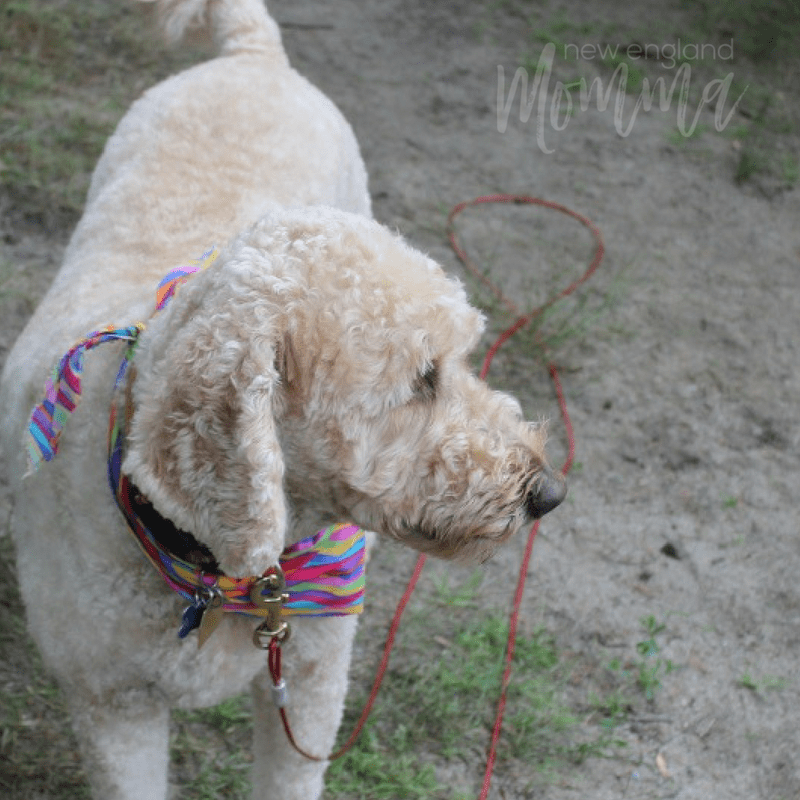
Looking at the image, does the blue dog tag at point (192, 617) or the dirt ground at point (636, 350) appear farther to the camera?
the dirt ground at point (636, 350)

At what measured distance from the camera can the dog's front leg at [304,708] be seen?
221 centimetres

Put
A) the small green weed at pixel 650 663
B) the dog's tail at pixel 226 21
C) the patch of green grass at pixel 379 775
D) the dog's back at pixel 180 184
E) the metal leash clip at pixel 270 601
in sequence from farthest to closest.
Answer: the dog's tail at pixel 226 21, the small green weed at pixel 650 663, the patch of green grass at pixel 379 775, the dog's back at pixel 180 184, the metal leash clip at pixel 270 601

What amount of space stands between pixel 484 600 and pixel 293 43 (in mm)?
3593

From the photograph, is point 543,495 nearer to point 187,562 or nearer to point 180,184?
point 187,562

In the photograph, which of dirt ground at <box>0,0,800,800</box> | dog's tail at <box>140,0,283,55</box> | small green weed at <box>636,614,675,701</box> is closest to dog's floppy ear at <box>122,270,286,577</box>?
dirt ground at <box>0,0,800,800</box>

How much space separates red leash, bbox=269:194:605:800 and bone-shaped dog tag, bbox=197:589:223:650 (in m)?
0.14

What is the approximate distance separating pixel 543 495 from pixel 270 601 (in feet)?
1.65

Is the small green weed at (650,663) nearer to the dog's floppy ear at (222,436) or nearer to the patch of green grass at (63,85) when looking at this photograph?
the dog's floppy ear at (222,436)

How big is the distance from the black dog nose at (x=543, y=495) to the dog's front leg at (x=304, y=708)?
478mm

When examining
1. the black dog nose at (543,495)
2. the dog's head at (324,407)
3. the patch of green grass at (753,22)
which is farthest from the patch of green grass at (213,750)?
the patch of green grass at (753,22)

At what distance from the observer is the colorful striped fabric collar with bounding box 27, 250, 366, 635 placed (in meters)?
1.94

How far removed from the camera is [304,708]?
229cm

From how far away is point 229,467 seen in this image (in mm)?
1745

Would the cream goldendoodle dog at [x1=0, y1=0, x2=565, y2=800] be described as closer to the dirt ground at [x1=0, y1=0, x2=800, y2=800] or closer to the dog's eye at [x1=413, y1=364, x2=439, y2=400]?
the dog's eye at [x1=413, y1=364, x2=439, y2=400]
